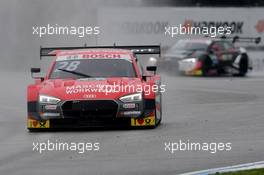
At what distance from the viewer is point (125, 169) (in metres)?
10.2

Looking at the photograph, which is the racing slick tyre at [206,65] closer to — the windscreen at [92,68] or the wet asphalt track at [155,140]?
the wet asphalt track at [155,140]

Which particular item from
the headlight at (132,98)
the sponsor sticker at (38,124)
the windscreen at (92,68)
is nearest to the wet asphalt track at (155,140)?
the sponsor sticker at (38,124)

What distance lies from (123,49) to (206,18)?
21684mm

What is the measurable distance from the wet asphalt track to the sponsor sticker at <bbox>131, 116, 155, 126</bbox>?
139 mm

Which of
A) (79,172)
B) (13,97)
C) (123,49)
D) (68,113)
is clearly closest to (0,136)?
(68,113)

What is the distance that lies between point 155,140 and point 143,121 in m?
1.25

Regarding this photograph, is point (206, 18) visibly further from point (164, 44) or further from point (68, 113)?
point (68, 113)

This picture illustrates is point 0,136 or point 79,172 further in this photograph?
point 0,136

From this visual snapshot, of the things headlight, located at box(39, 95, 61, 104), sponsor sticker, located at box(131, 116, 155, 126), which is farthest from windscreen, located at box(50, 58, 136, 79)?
sponsor sticker, located at box(131, 116, 155, 126)

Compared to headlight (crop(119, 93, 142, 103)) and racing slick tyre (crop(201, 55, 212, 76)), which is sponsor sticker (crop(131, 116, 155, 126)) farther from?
racing slick tyre (crop(201, 55, 212, 76))

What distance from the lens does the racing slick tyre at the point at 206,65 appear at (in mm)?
32344

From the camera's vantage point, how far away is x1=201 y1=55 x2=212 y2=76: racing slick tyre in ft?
106

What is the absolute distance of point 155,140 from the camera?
1266 cm

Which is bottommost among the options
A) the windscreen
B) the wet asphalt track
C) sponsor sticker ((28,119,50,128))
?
the wet asphalt track
